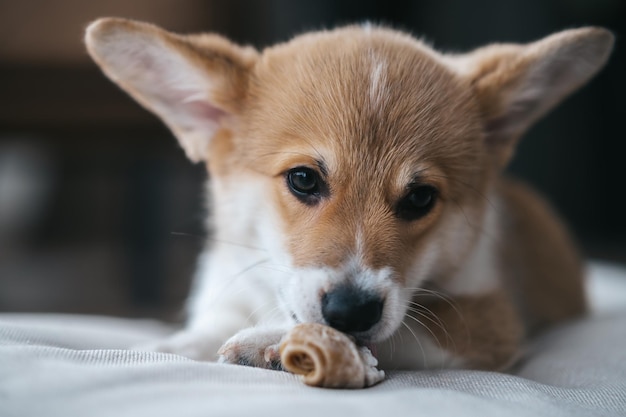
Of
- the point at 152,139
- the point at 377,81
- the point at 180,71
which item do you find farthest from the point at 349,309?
the point at 152,139

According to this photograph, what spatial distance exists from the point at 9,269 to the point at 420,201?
4.01 metres

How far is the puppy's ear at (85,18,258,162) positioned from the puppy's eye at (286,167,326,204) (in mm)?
327

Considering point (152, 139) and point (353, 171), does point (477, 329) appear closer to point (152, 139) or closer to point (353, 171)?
point (353, 171)

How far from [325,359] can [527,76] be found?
44.2 inches

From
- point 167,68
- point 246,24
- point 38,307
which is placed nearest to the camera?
point 167,68

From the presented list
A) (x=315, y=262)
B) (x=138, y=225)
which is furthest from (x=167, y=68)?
(x=138, y=225)

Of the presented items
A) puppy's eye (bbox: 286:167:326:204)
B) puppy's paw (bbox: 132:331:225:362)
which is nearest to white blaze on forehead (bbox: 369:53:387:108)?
puppy's eye (bbox: 286:167:326:204)

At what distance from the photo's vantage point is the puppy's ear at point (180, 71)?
70.0 inches

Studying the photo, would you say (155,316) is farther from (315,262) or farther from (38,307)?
(315,262)

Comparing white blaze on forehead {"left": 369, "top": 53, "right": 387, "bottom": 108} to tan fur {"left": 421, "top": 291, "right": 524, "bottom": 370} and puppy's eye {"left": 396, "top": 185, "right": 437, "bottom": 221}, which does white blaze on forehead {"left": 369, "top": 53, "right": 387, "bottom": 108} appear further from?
tan fur {"left": 421, "top": 291, "right": 524, "bottom": 370}

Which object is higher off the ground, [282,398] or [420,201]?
[420,201]

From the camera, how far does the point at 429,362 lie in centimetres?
161

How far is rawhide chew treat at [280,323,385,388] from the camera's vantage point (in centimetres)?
124

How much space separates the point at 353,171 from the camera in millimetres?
A: 1587
